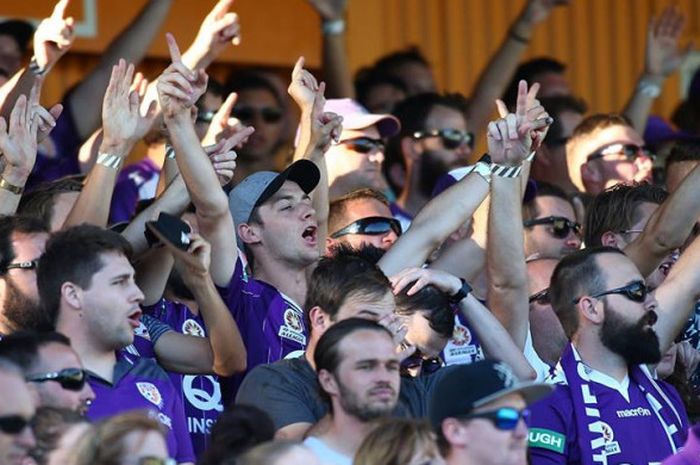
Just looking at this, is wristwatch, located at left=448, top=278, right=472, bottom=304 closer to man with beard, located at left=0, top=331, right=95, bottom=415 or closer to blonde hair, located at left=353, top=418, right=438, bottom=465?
blonde hair, located at left=353, top=418, right=438, bottom=465

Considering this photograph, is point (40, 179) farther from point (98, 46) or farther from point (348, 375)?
point (348, 375)

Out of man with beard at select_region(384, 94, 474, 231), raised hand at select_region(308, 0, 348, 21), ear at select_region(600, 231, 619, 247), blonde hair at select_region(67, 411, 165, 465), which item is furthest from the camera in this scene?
raised hand at select_region(308, 0, 348, 21)

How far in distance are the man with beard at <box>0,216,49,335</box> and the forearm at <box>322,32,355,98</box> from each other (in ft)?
11.1

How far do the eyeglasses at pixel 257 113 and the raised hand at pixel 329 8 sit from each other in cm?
56

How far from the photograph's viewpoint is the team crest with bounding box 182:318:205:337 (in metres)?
6.52

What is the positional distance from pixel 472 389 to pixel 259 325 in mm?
1367

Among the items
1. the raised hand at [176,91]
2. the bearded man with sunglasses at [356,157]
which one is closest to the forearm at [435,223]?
the raised hand at [176,91]

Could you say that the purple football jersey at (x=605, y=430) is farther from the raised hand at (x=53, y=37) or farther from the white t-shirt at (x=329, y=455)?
the raised hand at (x=53, y=37)

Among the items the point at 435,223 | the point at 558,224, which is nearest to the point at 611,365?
the point at 435,223

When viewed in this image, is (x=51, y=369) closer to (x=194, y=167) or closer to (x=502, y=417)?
(x=194, y=167)

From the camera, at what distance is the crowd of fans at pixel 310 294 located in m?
5.15

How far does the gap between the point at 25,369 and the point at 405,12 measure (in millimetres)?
5675

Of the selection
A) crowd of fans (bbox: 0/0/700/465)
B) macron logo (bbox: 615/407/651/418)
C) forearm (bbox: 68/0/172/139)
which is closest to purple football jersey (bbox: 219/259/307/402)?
crowd of fans (bbox: 0/0/700/465)

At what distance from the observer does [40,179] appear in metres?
7.83
